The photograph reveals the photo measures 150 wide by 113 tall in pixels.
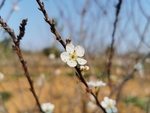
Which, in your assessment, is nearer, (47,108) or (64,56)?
(64,56)

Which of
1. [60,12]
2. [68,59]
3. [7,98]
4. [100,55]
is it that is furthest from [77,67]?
[7,98]

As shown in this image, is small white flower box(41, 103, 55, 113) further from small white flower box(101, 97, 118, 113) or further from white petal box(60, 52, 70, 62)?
white petal box(60, 52, 70, 62)

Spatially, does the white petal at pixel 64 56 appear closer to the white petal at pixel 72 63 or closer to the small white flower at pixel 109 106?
the white petal at pixel 72 63

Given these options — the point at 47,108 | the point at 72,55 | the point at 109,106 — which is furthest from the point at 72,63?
the point at 47,108

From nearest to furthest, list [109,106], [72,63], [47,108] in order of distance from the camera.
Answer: [72,63] → [109,106] → [47,108]

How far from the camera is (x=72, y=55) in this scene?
2.39 ft

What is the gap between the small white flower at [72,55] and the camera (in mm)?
702

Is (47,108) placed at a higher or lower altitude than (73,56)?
higher

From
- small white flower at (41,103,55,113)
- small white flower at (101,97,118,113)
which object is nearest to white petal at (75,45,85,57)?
small white flower at (101,97,118,113)

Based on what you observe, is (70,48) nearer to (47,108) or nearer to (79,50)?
(79,50)

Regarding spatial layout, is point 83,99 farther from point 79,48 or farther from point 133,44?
point 79,48

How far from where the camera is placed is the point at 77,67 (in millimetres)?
726

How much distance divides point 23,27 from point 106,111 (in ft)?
1.38

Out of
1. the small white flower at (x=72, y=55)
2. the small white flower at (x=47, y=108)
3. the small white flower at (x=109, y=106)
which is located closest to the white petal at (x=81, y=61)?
the small white flower at (x=72, y=55)
